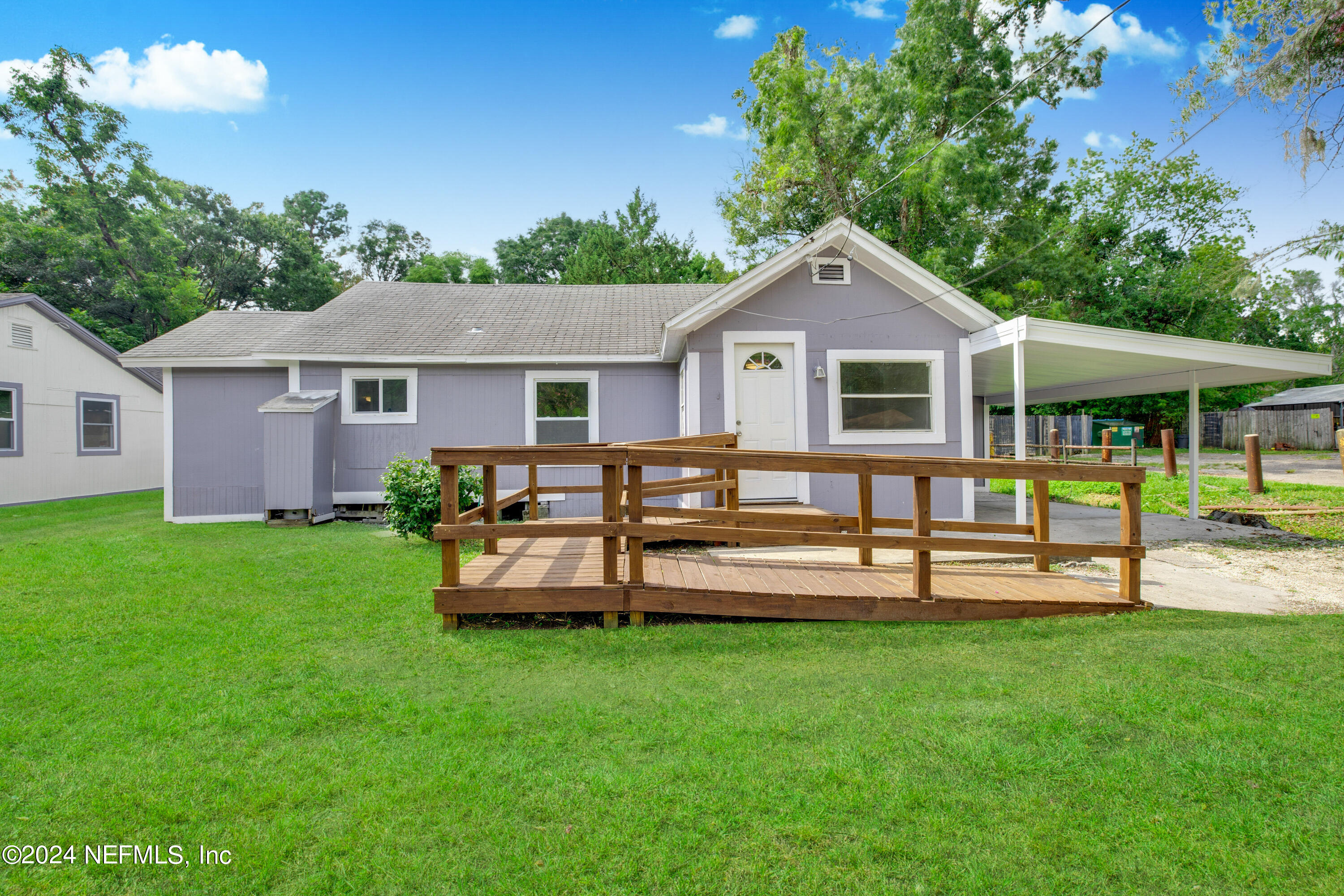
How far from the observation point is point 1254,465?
1251 centimetres

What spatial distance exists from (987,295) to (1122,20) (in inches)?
426

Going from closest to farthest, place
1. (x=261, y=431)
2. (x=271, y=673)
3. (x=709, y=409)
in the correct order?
(x=271, y=673) → (x=709, y=409) → (x=261, y=431)

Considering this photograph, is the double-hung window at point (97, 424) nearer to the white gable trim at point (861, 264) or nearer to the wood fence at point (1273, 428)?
the white gable trim at point (861, 264)

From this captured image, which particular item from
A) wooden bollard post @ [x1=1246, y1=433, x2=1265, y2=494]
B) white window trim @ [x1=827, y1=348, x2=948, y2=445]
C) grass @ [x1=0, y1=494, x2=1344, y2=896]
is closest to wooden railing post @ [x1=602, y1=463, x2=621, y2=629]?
grass @ [x1=0, y1=494, x2=1344, y2=896]

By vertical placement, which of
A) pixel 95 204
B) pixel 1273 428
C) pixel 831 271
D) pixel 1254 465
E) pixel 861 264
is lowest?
pixel 1254 465

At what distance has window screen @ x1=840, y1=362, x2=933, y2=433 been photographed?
28.0ft

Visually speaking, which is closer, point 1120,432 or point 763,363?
point 763,363

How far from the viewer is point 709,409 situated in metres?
8.29

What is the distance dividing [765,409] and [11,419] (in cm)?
1407

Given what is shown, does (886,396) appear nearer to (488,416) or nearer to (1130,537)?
(1130,537)

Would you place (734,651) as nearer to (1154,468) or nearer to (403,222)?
(1154,468)

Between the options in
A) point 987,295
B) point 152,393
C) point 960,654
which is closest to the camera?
point 960,654

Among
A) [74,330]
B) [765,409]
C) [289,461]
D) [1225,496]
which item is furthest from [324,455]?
[1225,496]

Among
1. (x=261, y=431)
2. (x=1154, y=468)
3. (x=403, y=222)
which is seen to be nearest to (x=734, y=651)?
(x=261, y=431)
